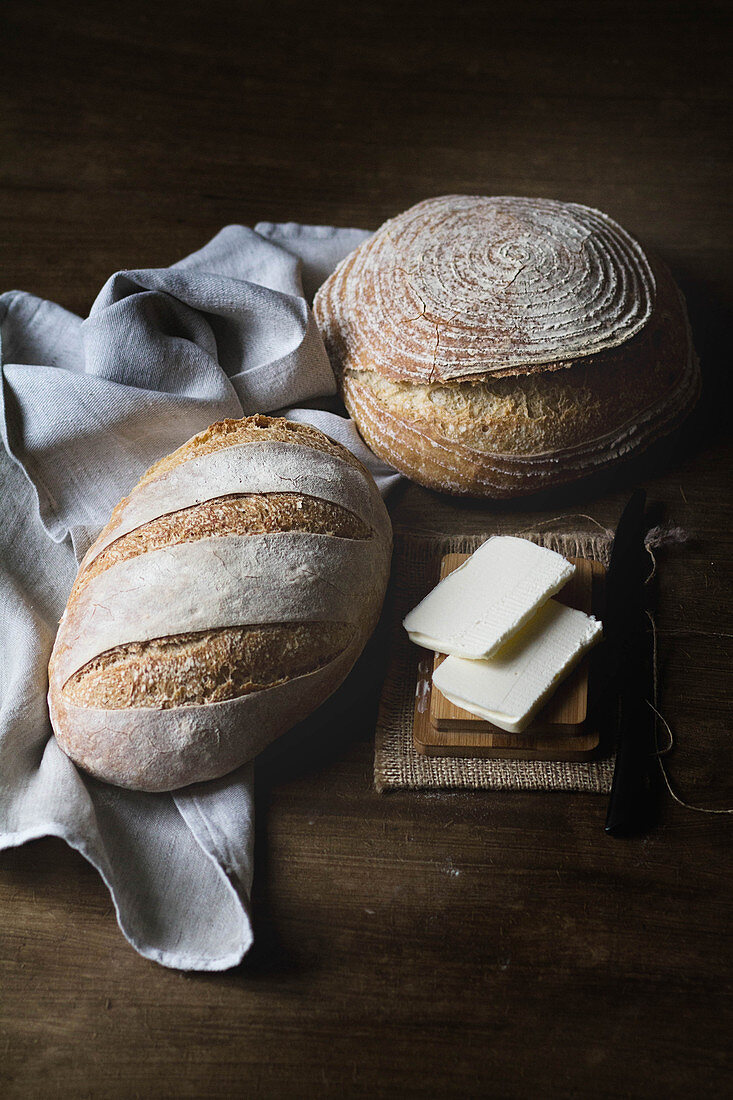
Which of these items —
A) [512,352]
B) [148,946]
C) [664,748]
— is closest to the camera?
[148,946]

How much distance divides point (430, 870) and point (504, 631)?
24 centimetres

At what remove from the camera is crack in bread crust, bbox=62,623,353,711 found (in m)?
0.90

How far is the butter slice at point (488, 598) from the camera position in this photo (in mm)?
942

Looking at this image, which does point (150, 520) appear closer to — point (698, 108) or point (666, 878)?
point (666, 878)

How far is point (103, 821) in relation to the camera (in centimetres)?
94

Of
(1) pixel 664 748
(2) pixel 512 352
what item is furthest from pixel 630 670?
(2) pixel 512 352

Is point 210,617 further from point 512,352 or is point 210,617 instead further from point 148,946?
point 512,352

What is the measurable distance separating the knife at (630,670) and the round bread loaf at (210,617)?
26 centimetres

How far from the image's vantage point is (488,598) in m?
0.98

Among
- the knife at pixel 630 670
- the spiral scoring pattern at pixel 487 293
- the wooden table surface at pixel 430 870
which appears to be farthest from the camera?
the spiral scoring pattern at pixel 487 293

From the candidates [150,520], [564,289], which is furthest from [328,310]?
[150,520]

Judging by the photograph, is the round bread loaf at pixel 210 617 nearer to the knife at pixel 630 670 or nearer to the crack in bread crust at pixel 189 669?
the crack in bread crust at pixel 189 669

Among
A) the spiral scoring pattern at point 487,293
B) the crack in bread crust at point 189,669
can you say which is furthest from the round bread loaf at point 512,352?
the crack in bread crust at point 189,669

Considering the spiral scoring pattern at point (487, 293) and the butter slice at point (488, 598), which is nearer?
the butter slice at point (488, 598)
